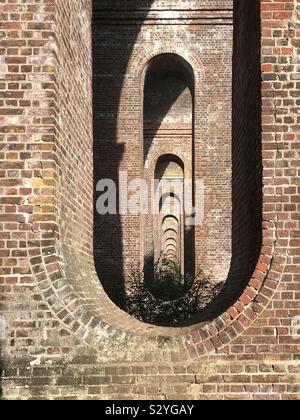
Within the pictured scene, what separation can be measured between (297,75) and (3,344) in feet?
9.58

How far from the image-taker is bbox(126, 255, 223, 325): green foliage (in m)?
8.60

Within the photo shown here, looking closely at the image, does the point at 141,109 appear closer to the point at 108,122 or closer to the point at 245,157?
the point at 108,122

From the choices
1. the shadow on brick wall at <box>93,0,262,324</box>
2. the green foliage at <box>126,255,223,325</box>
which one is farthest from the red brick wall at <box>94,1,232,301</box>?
the shadow on brick wall at <box>93,0,262,324</box>

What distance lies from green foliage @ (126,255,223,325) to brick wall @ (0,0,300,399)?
4082 millimetres

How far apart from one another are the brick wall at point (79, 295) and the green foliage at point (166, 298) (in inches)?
161

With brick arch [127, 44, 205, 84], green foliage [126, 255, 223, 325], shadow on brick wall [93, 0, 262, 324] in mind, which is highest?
brick arch [127, 44, 205, 84]

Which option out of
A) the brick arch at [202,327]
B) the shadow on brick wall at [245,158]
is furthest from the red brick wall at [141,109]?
the brick arch at [202,327]

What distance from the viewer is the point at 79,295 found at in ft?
12.4

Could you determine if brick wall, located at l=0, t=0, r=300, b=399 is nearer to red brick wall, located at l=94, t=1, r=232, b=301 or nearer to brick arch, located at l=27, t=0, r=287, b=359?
brick arch, located at l=27, t=0, r=287, b=359

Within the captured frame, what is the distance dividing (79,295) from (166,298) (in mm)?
6004
